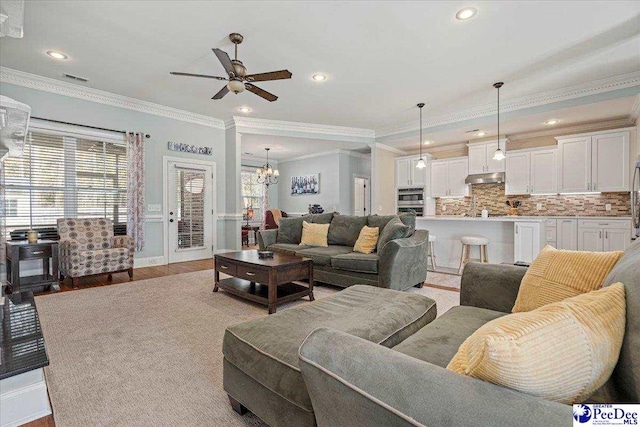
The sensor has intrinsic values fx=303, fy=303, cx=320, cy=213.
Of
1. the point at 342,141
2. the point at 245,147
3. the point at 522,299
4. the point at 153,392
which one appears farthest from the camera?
the point at 245,147

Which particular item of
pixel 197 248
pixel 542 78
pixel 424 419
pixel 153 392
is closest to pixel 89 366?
pixel 153 392

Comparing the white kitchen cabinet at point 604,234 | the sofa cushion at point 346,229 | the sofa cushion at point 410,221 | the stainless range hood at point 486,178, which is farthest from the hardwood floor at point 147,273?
the white kitchen cabinet at point 604,234

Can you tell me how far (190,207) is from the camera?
20.0 ft

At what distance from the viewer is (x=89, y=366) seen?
6.72ft

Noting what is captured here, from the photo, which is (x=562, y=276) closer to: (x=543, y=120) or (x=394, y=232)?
(x=394, y=232)

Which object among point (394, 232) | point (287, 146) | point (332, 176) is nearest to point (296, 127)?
point (287, 146)

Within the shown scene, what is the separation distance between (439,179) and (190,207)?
5.60 meters

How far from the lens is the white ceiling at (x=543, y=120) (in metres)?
4.64

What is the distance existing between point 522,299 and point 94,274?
4976 mm

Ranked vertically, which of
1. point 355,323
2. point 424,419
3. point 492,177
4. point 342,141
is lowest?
point 355,323

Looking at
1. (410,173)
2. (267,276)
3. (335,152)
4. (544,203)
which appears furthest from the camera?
(335,152)

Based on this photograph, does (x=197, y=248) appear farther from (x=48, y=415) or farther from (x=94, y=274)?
(x=48, y=415)

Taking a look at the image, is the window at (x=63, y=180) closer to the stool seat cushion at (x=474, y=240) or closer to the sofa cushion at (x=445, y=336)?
the sofa cushion at (x=445, y=336)

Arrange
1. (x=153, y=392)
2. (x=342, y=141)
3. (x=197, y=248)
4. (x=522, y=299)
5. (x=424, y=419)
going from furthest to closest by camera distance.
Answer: (x=342, y=141), (x=197, y=248), (x=153, y=392), (x=522, y=299), (x=424, y=419)
